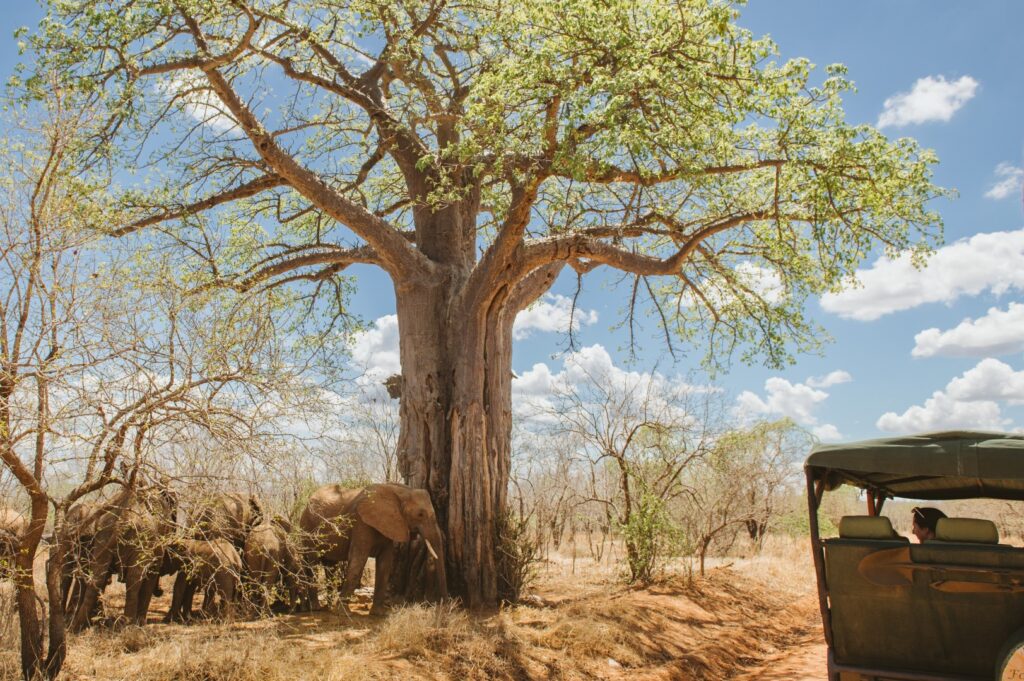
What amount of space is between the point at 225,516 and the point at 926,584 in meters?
6.99

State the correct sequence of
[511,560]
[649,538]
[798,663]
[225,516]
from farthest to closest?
[649,538], [511,560], [798,663], [225,516]

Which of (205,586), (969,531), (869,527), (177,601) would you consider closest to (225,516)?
(205,586)

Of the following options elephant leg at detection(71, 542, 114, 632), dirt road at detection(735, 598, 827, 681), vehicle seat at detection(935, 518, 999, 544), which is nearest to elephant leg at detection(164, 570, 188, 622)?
elephant leg at detection(71, 542, 114, 632)

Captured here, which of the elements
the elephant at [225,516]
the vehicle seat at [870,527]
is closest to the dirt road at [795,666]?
the vehicle seat at [870,527]

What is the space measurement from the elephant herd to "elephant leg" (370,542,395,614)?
0.01 m

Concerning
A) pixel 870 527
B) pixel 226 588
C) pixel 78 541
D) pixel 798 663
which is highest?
pixel 870 527

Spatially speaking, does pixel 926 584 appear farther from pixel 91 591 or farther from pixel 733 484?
pixel 733 484

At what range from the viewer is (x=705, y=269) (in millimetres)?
15406

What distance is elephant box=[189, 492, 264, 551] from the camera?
294 inches

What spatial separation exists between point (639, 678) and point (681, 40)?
287 inches

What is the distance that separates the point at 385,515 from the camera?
1123 centimetres

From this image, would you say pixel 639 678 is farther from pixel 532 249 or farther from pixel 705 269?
pixel 705 269

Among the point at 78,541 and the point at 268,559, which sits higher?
the point at 78,541

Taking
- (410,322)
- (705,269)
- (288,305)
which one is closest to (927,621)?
(410,322)
